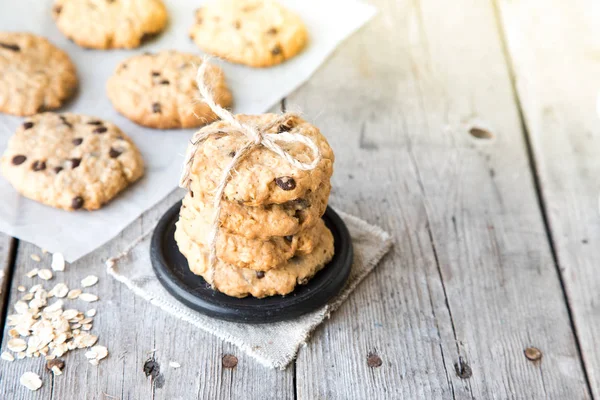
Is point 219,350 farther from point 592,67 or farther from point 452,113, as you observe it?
point 592,67

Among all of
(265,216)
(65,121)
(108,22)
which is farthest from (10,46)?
(265,216)

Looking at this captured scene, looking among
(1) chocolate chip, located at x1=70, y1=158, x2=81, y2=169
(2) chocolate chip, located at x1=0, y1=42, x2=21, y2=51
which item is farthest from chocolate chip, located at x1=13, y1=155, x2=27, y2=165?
(2) chocolate chip, located at x1=0, y1=42, x2=21, y2=51

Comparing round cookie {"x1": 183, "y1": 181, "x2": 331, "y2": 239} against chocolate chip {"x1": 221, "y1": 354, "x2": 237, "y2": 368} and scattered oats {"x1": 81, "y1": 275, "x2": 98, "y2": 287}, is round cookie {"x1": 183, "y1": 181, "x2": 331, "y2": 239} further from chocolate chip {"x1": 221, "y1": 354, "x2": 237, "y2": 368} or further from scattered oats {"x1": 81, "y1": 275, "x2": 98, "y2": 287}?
scattered oats {"x1": 81, "y1": 275, "x2": 98, "y2": 287}

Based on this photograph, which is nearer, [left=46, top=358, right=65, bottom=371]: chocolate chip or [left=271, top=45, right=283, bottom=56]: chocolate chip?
[left=46, top=358, right=65, bottom=371]: chocolate chip

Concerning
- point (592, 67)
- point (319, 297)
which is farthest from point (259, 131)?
point (592, 67)

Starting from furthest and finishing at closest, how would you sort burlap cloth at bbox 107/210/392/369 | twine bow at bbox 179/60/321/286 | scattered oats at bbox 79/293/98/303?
scattered oats at bbox 79/293/98/303, burlap cloth at bbox 107/210/392/369, twine bow at bbox 179/60/321/286

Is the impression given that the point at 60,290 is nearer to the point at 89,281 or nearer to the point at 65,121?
the point at 89,281
